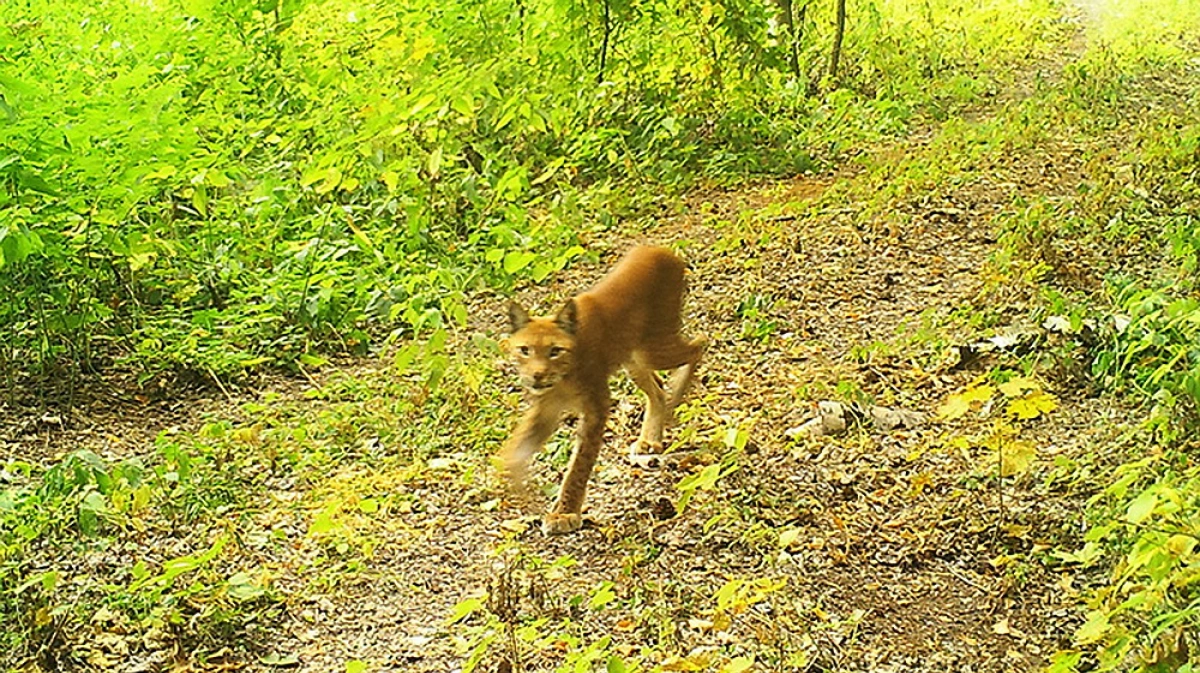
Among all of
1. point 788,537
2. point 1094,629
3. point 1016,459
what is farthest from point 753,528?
point 1094,629

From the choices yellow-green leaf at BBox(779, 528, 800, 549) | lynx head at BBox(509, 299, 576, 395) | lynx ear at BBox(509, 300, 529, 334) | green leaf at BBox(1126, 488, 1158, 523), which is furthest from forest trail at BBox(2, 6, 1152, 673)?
lynx ear at BBox(509, 300, 529, 334)

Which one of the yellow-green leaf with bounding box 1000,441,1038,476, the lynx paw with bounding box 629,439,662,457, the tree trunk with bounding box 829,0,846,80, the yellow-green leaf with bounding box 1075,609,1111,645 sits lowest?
the tree trunk with bounding box 829,0,846,80

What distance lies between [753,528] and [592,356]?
1.04m

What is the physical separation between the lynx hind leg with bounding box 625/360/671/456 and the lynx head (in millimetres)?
951

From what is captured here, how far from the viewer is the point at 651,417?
6363 millimetres

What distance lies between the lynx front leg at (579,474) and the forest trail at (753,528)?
0.09 metres

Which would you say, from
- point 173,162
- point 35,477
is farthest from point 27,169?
point 35,477

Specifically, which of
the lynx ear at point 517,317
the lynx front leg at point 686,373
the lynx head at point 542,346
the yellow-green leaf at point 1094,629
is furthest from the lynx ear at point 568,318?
the yellow-green leaf at point 1094,629

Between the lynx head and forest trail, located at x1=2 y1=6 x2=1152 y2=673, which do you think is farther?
the lynx head

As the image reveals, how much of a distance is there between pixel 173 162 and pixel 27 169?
1007 millimetres

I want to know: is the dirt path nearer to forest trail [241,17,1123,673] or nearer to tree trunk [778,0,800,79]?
forest trail [241,17,1123,673]

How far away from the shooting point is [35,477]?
21.8 ft

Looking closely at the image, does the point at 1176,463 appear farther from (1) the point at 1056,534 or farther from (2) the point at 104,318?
(2) the point at 104,318

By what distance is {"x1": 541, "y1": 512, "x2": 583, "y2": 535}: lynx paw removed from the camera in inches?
220
